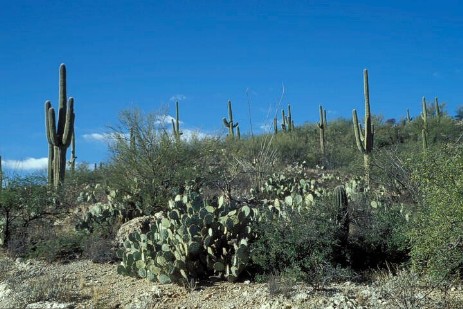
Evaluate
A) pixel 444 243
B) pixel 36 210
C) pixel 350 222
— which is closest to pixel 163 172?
pixel 36 210

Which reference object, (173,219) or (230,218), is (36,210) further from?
(230,218)

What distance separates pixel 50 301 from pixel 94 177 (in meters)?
19.1

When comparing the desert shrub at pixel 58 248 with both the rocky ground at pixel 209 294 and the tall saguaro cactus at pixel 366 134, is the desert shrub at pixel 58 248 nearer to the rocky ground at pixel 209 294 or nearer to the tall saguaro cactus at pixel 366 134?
the rocky ground at pixel 209 294

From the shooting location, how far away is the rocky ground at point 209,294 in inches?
288

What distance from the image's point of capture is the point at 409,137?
134 feet

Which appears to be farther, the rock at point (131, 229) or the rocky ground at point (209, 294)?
the rock at point (131, 229)

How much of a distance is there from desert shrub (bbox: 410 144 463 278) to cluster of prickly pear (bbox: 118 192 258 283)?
2577mm

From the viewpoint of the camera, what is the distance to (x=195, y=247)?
8.72m

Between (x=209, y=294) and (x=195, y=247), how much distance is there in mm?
825

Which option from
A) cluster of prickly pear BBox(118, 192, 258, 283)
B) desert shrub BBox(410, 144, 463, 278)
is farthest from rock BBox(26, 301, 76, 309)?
desert shrub BBox(410, 144, 463, 278)

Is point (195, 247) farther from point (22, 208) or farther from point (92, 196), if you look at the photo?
point (92, 196)

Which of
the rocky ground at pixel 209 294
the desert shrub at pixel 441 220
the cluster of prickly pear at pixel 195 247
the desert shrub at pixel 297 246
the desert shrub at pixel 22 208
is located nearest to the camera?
the desert shrub at pixel 441 220

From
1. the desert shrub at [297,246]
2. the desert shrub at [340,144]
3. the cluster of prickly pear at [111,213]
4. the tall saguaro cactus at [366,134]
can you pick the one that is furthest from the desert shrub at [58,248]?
the desert shrub at [340,144]

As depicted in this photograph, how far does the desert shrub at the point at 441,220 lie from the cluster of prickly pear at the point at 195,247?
2577 mm
